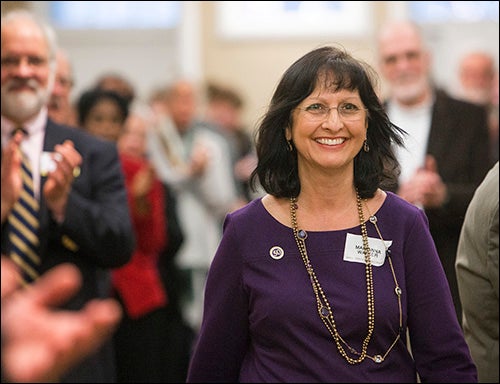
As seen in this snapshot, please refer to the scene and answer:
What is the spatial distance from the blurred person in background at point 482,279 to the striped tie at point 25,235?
4.85 ft

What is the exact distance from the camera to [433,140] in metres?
5.30

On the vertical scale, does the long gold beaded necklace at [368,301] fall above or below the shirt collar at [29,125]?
below

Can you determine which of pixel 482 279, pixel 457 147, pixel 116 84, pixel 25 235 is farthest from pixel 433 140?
pixel 116 84

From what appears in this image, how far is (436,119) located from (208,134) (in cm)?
371

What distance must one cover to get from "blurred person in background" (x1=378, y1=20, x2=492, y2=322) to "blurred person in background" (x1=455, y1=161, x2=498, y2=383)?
23.1 inches

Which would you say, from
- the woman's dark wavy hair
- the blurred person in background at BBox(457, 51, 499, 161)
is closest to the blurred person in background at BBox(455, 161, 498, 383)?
the woman's dark wavy hair

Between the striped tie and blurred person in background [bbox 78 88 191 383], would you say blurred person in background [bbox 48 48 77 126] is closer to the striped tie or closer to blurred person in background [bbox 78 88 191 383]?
blurred person in background [bbox 78 88 191 383]

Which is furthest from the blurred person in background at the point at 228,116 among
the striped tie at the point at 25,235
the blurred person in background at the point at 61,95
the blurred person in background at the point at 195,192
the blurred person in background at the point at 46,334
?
the blurred person in background at the point at 46,334

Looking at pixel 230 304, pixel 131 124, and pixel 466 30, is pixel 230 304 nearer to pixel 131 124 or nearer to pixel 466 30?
pixel 131 124

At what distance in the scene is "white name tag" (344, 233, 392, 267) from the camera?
326 cm

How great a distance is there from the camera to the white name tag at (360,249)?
326cm

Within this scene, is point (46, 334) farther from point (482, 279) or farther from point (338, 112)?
point (482, 279)

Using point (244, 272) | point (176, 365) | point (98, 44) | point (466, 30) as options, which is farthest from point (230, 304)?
point (98, 44)

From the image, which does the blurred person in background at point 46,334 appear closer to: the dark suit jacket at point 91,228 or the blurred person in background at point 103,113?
the dark suit jacket at point 91,228
